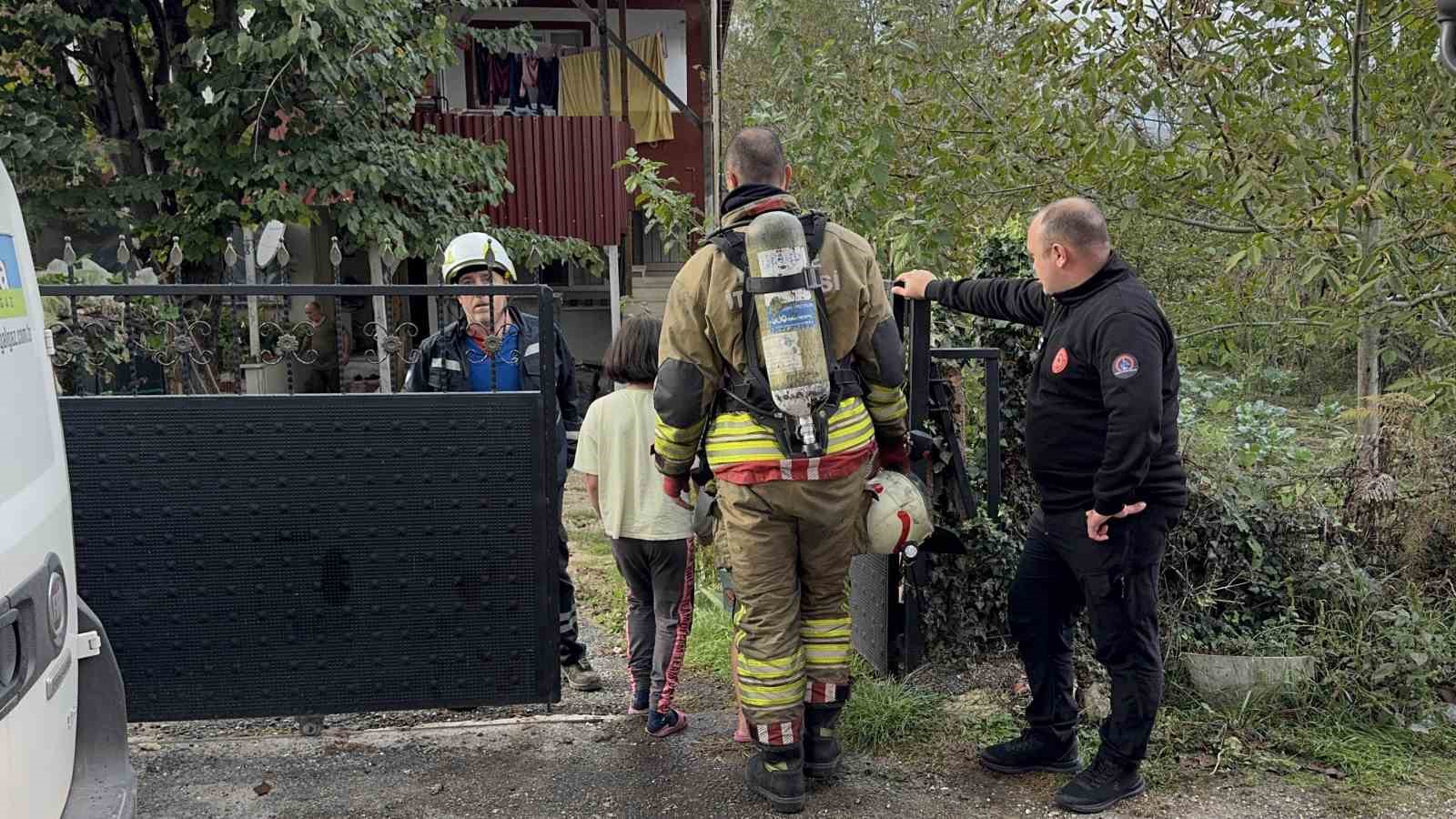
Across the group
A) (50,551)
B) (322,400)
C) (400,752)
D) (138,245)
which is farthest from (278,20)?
(50,551)

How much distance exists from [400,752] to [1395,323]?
4.89m

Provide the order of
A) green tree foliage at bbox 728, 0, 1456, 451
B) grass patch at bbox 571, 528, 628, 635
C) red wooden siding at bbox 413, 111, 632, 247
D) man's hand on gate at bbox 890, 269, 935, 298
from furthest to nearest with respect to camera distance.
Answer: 1. red wooden siding at bbox 413, 111, 632, 247
2. grass patch at bbox 571, 528, 628, 635
3. green tree foliage at bbox 728, 0, 1456, 451
4. man's hand on gate at bbox 890, 269, 935, 298

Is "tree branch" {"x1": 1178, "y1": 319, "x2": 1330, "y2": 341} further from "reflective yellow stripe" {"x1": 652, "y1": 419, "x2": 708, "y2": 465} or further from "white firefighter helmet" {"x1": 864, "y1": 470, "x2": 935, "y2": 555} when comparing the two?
"reflective yellow stripe" {"x1": 652, "y1": 419, "x2": 708, "y2": 465}

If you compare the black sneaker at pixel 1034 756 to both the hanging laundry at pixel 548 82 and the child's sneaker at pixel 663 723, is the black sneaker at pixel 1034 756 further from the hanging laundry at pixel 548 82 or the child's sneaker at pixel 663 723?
the hanging laundry at pixel 548 82

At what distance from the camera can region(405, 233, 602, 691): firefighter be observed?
177 inches

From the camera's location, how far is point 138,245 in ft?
32.2

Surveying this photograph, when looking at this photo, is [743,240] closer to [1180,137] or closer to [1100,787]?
[1100,787]

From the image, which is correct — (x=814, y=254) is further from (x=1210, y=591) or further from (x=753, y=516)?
(x=1210, y=591)

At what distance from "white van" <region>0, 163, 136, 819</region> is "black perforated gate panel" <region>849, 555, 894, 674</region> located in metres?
2.69

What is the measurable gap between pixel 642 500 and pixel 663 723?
34.3 inches

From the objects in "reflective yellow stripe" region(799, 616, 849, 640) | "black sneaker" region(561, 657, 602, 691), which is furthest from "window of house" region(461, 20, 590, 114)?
"reflective yellow stripe" region(799, 616, 849, 640)

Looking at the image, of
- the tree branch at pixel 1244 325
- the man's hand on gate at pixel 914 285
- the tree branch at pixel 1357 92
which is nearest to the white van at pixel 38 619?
the man's hand on gate at pixel 914 285

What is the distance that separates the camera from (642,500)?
408 cm

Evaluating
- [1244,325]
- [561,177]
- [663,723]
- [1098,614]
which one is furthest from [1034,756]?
[561,177]
